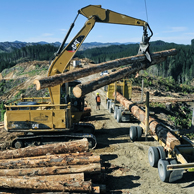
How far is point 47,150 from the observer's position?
7.74m

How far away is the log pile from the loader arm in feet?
9.56

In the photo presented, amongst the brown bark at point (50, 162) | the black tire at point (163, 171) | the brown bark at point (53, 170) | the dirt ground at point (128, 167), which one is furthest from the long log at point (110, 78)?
the black tire at point (163, 171)

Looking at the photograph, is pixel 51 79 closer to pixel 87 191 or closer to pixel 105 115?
pixel 87 191

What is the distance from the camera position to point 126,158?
29.6 feet

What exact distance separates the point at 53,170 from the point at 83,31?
21.7 feet

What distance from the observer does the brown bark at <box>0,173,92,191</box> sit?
5970 mm

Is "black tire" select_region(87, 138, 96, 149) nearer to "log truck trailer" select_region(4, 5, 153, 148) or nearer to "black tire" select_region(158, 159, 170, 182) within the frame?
"log truck trailer" select_region(4, 5, 153, 148)

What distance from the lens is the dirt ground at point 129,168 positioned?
682cm

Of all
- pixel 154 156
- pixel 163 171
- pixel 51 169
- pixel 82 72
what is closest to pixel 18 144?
pixel 51 169

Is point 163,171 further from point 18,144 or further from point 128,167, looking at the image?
point 18,144

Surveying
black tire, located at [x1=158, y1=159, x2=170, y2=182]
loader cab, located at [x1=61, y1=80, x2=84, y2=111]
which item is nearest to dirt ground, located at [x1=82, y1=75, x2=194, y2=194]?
black tire, located at [x1=158, y1=159, x2=170, y2=182]

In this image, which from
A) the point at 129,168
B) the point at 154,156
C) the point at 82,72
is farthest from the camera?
the point at 129,168

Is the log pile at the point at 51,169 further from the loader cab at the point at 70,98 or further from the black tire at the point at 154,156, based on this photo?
the loader cab at the point at 70,98

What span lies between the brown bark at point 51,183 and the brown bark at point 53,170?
0.30 metres
